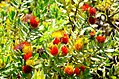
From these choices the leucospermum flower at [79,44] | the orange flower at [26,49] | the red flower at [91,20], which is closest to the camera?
the orange flower at [26,49]

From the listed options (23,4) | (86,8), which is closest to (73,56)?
(86,8)

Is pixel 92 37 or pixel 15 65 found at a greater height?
pixel 92 37

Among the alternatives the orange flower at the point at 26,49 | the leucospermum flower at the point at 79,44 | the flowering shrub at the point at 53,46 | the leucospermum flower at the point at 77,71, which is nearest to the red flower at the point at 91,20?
the flowering shrub at the point at 53,46

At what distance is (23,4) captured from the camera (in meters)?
2.01

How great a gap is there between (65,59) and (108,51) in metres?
0.25

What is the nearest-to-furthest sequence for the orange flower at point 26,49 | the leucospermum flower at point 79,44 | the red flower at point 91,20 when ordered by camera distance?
1. the orange flower at point 26,49
2. the leucospermum flower at point 79,44
3. the red flower at point 91,20

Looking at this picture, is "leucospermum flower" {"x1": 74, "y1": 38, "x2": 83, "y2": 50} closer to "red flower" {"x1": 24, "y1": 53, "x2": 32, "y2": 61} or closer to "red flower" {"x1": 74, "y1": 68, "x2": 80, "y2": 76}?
"red flower" {"x1": 74, "y1": 68, "x2": 80, "y2": 76}

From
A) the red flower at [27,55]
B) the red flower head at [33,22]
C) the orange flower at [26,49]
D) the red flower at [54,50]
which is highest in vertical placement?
the red flower head at [33,22]

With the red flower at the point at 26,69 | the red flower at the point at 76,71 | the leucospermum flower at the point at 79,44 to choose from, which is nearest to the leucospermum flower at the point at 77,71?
the red flower at the point at 76,71

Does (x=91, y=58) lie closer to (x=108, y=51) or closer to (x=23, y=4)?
(x=108, y=51)

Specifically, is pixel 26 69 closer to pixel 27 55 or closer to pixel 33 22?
pixel 27 55

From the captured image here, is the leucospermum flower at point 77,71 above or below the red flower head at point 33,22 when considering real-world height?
below

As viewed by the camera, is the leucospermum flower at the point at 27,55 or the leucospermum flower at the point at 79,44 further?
the leucospermum flower at the point at 79,44

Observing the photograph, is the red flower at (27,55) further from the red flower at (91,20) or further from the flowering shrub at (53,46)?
the red flower at (91,20)
